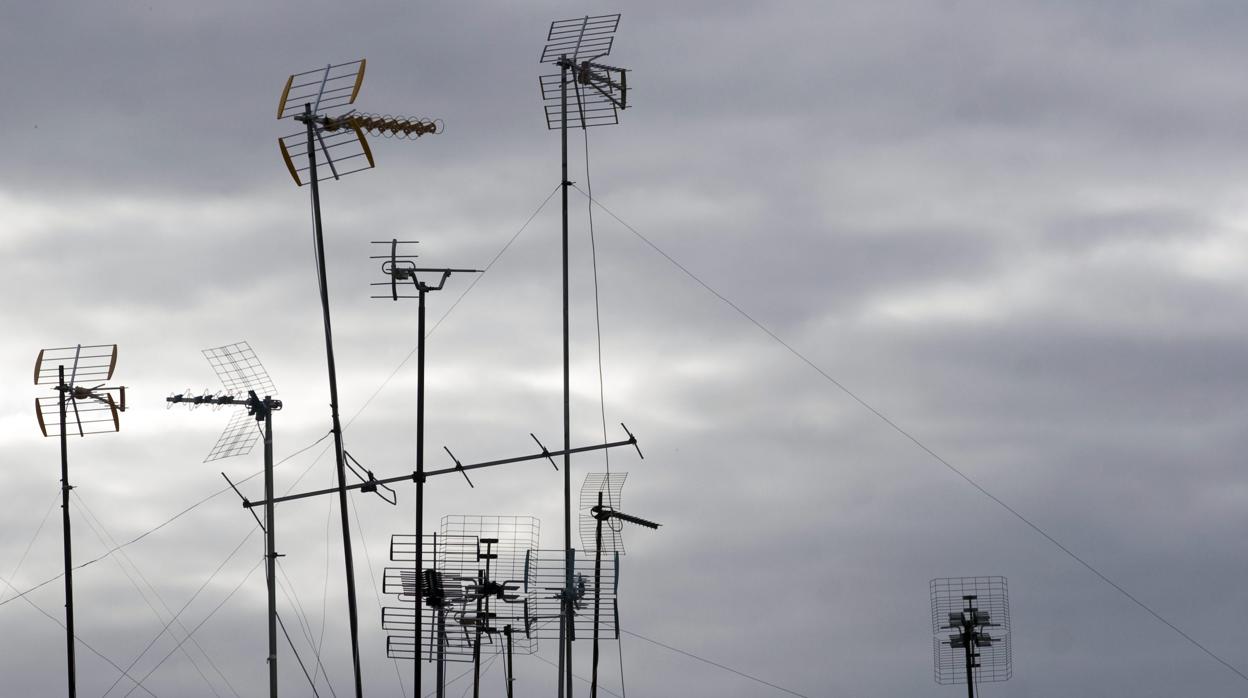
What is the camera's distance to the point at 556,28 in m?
34.0

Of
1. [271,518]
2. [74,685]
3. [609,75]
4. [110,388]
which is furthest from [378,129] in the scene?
[74,685]

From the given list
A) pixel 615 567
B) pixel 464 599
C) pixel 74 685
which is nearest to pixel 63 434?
pixel 74 685

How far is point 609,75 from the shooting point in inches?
1316

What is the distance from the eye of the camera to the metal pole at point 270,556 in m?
31.0

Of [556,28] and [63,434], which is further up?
[556,28]

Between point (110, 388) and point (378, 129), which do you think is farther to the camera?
point (110, 388)

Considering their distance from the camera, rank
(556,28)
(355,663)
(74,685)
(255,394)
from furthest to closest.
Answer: (74,685), (556,28), (255,394), (355,663)

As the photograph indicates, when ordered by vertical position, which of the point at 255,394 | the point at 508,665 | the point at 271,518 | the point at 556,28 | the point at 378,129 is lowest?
the point at 508,665

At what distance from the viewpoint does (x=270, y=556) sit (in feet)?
103

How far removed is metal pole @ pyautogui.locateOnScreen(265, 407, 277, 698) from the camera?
31047mm

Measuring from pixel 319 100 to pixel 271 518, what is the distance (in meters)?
7.15

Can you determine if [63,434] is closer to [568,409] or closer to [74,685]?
[74,685]

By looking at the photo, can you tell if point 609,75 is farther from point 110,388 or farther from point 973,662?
point 973,662

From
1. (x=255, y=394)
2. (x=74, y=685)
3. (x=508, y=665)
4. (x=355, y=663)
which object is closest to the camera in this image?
(x=355, y=663)
